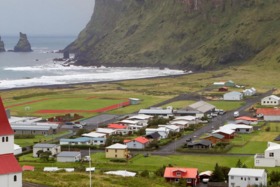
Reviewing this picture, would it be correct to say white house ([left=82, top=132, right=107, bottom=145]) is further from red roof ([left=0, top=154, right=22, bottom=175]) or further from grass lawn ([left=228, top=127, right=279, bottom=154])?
red roof ([left=0, top=154, right=22, bottom=175])

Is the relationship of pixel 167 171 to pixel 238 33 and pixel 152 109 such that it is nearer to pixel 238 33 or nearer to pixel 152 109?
pixel 152 109

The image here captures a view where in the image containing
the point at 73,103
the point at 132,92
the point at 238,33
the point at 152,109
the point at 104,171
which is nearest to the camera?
the point at 104,171

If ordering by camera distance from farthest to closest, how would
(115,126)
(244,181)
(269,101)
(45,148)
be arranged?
(269,101), (115,126), (45,148), (244,181)

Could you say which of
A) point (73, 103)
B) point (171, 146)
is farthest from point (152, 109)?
point (171, 146)

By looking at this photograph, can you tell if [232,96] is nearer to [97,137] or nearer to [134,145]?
[97,137]

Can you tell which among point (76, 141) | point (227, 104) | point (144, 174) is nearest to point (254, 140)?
point (76, 141)

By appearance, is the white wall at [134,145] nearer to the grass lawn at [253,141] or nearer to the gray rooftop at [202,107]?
the grass lawn at [253,141]

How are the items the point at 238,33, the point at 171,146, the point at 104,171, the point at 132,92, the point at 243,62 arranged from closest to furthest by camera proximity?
the point at 104,171 < the point at 171,146 < the point at 132,92 < the point at 243,62 < the point at 238,33

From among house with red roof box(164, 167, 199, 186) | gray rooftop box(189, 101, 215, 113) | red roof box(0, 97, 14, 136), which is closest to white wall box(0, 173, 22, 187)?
red roof box(0, 97, 14, 136)
